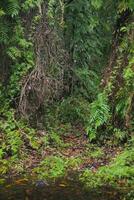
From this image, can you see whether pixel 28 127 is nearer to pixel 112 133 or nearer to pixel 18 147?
pixel 18 147

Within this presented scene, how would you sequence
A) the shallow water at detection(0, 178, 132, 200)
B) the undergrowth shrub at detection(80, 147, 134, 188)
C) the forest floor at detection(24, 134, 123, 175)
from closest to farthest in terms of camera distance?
1. the shallow water at detection(0, 178, 132, 200)
2. the undergrowth shrub at detection(80, 147, 134, 188)
3. the forest floor at detection(24, 134, 123, 175)

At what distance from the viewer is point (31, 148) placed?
472 inches

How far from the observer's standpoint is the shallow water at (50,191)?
8.80m

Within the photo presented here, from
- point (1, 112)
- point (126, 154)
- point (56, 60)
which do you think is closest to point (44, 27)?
point (56, 60)

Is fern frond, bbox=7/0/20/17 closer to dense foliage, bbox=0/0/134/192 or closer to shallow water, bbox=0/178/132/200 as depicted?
dense foliage, bbox=0/0/134/192

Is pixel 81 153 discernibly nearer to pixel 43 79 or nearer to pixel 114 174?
pixel 43 79

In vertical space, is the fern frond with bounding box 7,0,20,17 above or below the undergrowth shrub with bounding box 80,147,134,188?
above

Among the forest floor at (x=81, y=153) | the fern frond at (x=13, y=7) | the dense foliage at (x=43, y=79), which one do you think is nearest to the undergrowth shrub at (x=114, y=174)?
the forest floor at (x=81, y=153)

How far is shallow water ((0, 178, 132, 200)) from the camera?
8.80 meters

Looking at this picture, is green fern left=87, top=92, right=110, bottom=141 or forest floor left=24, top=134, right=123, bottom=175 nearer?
forest floor left=24, top=134, right=123, bottom=175

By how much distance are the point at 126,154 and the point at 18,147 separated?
8.92 feet

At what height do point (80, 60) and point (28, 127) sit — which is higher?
point (80, 60)

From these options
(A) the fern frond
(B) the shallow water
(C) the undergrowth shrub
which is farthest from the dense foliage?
(B) the shallow water

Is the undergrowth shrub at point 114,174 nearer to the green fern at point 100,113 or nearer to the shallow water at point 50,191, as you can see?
the shallow water at point 50,191
